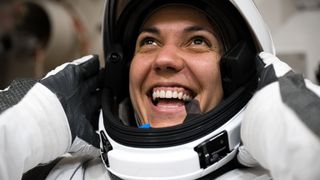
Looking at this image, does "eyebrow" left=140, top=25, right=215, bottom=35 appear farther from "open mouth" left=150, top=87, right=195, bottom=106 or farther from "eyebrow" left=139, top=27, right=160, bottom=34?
"open mouth" left=150, top=87, right=195, bottom=106

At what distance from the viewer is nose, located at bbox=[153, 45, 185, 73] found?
1021 mm

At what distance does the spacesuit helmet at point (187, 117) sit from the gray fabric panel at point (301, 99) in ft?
0.80

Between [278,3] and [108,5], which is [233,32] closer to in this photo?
[108,5]

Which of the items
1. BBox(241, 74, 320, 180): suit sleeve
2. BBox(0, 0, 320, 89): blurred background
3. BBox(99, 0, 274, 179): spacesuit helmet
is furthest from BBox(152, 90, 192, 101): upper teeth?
BBox(0, 0, 320, 89): blurred background

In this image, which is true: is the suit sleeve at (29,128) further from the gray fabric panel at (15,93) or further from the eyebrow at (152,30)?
the eyebrow at (152,30)

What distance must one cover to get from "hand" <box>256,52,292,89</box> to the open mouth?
24 centimetres

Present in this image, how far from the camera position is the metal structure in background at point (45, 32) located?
2637 mm

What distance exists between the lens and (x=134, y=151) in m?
0.89

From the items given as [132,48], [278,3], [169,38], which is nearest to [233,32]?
[169,38]

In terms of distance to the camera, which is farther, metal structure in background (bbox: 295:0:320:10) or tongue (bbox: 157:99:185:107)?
metal structure in background (bbox: 295:0:320:10)

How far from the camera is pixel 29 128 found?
85 centimetres

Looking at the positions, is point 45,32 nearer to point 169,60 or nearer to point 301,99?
point 169,60

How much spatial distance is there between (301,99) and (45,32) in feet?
7.77

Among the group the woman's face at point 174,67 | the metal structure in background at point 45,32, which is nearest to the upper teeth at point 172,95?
the woman's face at point 174,67
